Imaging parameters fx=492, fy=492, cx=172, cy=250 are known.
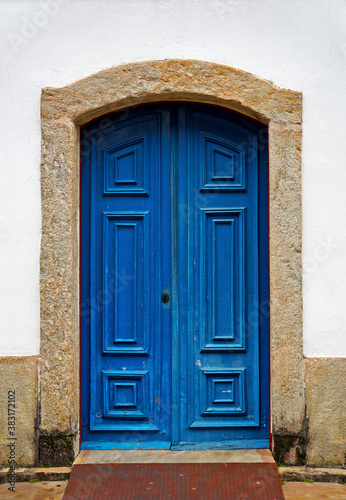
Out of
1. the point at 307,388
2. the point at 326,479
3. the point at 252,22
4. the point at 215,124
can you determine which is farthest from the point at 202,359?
the point at 252,22

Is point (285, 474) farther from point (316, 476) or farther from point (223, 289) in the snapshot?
point (223, 289)

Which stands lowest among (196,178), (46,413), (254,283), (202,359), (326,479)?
(326,479)

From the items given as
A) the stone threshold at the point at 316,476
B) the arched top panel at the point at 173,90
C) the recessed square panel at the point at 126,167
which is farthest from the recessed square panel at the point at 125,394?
the arched top panel at the point at 173,90

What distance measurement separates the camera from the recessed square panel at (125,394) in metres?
3.50

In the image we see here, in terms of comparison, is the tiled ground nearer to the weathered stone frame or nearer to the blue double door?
the weathered stone frame

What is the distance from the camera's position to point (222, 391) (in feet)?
11.5

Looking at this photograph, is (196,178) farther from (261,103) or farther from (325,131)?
(325,131)

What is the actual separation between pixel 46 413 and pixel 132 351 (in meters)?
0.70

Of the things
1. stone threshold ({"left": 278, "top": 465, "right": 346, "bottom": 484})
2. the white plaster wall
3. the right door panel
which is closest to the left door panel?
the right door panel

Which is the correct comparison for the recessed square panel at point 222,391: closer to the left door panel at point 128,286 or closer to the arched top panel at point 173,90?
the left door panel at point 128,286

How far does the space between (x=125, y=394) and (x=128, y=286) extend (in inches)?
30.5

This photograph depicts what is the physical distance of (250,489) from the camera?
3.00 metres

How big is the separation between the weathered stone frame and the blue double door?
191 millimetres

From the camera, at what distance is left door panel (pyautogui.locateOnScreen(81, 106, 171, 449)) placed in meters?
3.51
